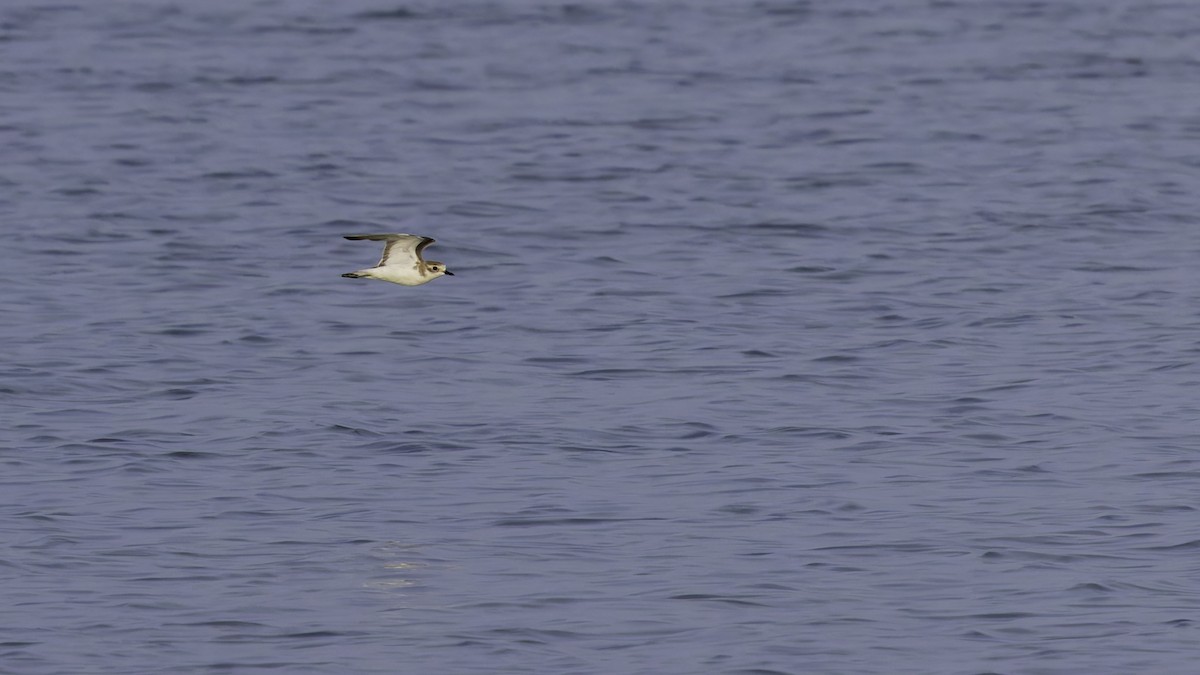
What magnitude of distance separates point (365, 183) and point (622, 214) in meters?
4.03

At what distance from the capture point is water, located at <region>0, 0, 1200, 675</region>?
14.8 meters

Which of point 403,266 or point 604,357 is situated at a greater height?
point 403,266

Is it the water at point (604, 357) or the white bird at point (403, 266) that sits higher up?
the white bird at point (403, 266)

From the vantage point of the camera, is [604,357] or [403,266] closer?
[403,266]

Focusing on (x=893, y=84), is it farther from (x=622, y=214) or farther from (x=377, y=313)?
(x=377, y=313)

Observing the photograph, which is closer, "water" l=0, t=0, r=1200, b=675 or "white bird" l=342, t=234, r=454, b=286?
"water" l=0, t=0, r=1200, b=675

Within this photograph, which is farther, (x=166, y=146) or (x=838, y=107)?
(x=838, y=107)

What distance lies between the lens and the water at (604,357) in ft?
48.4

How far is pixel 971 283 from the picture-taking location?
81.4 feet

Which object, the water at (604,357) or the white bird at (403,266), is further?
the white bird at (403,266)

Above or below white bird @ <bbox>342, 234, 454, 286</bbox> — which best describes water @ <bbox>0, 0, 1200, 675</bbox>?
below

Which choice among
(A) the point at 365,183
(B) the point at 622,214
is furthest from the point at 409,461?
(A) the point at 365,183

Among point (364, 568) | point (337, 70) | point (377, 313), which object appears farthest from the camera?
point (337, 70)

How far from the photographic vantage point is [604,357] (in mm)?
21625
